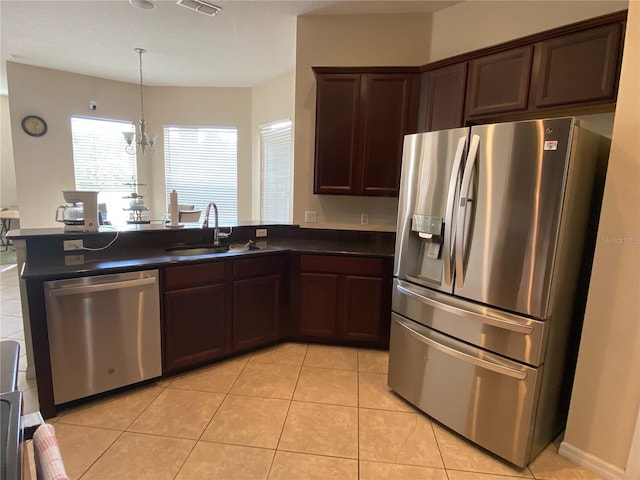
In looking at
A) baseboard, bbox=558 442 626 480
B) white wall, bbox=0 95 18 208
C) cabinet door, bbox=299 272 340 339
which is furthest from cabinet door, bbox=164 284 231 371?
white wall, bbox=0 95 18 208

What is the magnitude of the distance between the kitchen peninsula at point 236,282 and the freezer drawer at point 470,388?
74 centimetres

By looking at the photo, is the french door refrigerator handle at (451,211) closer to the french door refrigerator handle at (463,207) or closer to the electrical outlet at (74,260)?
the french door refrigerator handle at (463,207)

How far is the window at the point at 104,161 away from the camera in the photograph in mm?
5285

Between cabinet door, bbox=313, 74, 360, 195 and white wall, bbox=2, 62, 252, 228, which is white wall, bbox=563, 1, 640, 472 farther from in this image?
white wall, bbox=2, 62, 252, 228

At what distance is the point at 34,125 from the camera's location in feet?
16.0

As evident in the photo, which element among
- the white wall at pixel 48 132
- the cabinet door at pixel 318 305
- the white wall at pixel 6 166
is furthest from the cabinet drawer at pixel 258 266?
the white wall at pixel 6 166

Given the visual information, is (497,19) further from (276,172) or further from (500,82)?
(276,172)

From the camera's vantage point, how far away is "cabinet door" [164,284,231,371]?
244cm

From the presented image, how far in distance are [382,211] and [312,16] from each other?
2.03 m

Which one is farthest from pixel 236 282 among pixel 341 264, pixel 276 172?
pixel 276 172

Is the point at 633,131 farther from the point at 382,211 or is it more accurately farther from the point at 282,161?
the point at 282,161

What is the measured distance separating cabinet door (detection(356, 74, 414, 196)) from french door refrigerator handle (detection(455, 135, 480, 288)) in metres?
1.28

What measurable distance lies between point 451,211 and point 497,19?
6.51ft

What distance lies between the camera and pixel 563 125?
5.03 feet
